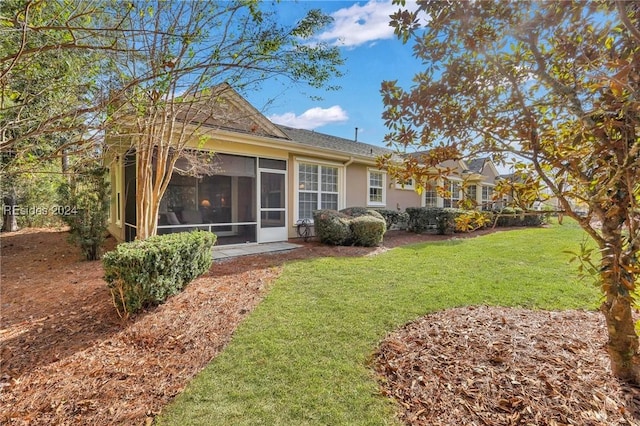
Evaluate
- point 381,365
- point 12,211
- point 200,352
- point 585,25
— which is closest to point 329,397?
point 381,365

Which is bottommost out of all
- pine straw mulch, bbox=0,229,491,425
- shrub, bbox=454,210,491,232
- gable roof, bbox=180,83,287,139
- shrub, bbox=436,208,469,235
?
pine straw mulch, bbox=0,229,491,425

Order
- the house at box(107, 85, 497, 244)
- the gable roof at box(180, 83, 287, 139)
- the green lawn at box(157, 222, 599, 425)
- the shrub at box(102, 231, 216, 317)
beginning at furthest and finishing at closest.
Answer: the house at box(107, 85, 497, 244) → the gable roof at box(180, 83, 287, 139) → the shrub at box(102, 231, 216, 317) → the green lawn at box(157, 222, 599, 425)

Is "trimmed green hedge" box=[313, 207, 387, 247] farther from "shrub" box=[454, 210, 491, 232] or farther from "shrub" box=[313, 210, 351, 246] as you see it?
"shrub" box=[454, 210, 491, 232]

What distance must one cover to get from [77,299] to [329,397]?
4656 millimetres

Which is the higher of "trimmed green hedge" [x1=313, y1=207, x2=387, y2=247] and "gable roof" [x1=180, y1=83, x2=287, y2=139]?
"gable roof" [x1=180, y1=83, x2=287, y2=139]

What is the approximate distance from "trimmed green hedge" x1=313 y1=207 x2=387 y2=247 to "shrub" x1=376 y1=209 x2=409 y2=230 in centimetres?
310

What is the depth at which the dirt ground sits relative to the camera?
2.49m

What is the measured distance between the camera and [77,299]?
4.80 m

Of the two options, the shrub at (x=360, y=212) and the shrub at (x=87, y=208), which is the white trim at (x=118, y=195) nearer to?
the shrub at (x=87, y=208)

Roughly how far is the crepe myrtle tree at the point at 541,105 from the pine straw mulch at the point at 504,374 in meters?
0.37

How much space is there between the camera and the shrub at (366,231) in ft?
30.3

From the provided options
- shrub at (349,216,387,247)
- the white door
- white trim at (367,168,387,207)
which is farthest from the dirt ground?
white trim at (367,168,387,207)

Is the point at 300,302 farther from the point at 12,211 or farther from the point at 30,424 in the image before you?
the point at 12,211

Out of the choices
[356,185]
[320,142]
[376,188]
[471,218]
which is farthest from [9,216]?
[471,218]
